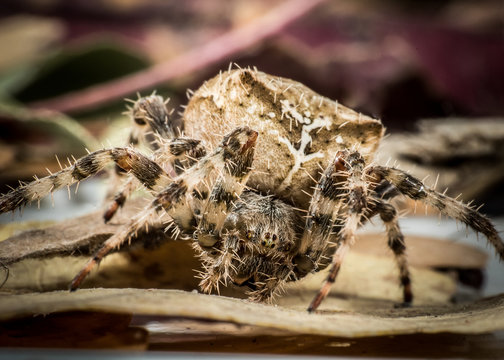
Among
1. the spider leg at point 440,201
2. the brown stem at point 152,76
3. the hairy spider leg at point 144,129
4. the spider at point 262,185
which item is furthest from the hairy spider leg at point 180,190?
the brown stem at point 152,76

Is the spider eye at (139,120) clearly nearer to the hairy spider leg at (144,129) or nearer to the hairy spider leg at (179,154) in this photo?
the hairy spider leg at (144,129)

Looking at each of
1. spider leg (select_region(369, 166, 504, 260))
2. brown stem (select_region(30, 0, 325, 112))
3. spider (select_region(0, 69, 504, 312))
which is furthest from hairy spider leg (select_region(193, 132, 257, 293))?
brown stem (select_region(30, 0, 325, 112))

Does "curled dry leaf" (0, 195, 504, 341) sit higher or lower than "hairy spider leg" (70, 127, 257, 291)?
lower

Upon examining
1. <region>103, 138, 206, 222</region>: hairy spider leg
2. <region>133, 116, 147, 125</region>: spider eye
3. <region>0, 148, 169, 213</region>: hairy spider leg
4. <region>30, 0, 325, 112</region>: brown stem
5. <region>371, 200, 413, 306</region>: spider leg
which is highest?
<region>30, 0, 325, 112</region>: brown stem

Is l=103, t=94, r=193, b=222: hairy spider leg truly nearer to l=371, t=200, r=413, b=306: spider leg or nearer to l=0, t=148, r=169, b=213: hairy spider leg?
l=0, t=148, r=169, b=213: hairy spider leg

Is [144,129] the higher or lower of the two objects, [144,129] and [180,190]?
the higher

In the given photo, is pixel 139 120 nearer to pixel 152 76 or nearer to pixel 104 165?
pixel 104 165

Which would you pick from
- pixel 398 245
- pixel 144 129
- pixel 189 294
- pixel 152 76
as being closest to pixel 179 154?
pixel 144 129
